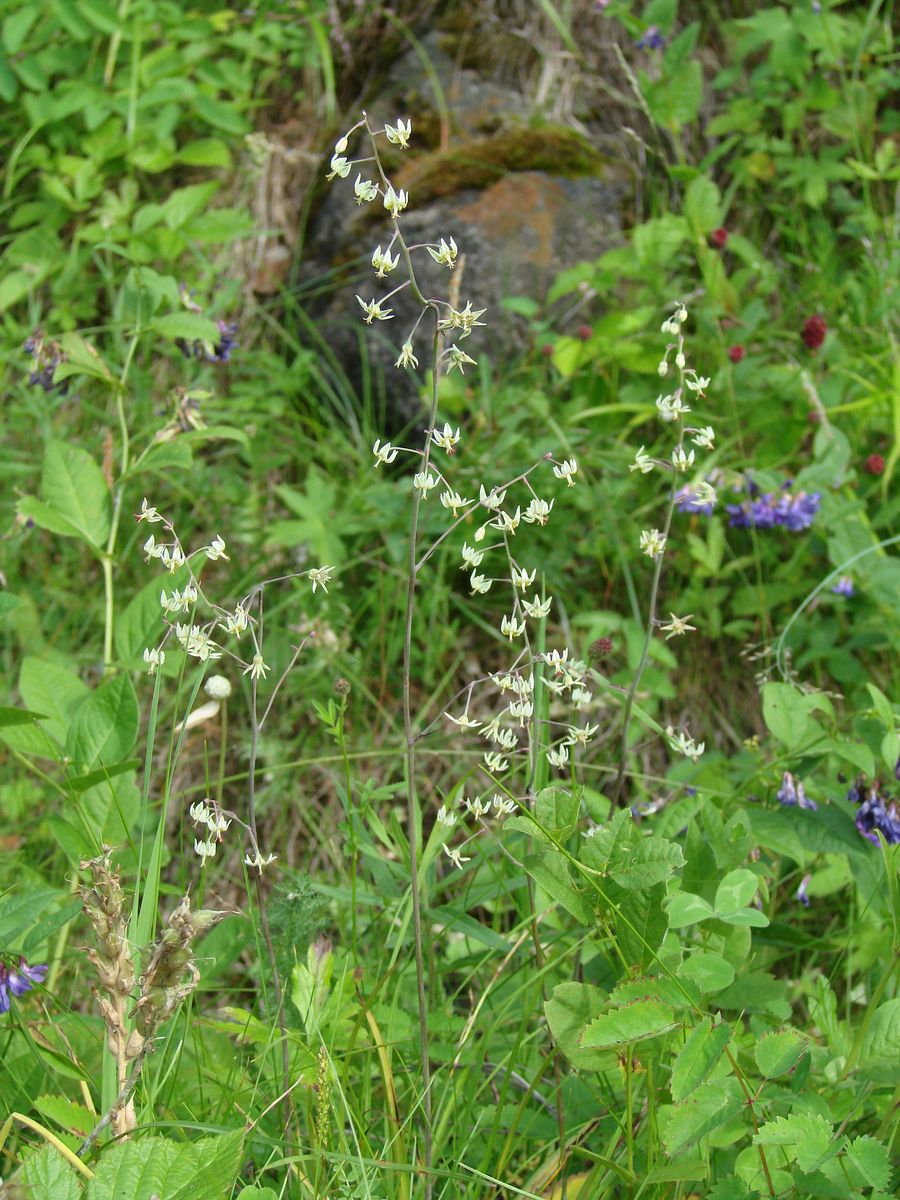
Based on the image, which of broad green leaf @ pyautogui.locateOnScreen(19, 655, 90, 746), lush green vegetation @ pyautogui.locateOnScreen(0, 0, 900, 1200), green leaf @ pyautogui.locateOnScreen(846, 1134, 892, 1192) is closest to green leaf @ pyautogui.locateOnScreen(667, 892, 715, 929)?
lush green vegetation @ pyautogui.locateOnScreen(0, 0, 900, 1200)

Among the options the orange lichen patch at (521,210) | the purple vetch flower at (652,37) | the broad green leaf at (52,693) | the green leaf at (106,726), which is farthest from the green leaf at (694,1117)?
the purple vetch flower at (652,37)

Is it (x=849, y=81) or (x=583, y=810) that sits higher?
(x=849, y=81)

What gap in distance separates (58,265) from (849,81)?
2453 millimetres

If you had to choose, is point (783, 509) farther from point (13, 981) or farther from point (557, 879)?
point (13, 981)

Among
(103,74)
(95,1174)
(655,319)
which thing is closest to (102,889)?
(95,1174)

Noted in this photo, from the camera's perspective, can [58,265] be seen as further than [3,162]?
No

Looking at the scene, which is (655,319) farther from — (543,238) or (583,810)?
(583,810)

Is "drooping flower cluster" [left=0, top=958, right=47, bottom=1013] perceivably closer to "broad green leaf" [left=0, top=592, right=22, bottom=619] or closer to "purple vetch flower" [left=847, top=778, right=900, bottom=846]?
"broad green leaf" [left=0, top=592, right=22, bottom=619]

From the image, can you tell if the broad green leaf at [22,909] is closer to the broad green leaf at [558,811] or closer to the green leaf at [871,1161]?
the broad green leaf at [558,811]

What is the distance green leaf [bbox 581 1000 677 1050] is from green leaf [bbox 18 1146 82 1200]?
475mm

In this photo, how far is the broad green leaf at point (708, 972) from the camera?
1219mm

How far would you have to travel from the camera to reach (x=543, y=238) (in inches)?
138

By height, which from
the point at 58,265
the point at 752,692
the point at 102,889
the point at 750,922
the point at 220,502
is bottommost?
the point at 752,692

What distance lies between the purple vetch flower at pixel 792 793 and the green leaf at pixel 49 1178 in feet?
3.49
